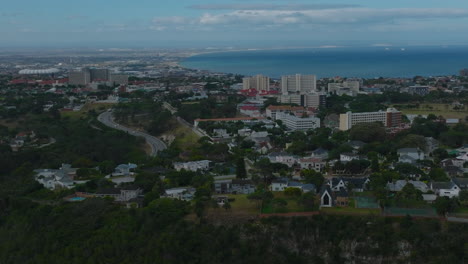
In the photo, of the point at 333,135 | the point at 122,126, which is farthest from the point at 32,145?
the point at 333,135

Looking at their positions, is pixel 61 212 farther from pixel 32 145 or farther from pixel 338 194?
pixel 32 145

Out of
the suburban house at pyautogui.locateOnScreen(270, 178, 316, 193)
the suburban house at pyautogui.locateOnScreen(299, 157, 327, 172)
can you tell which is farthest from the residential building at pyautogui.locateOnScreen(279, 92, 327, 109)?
the suburban house at pyautogui.locateOnScreen(270, 178, 316, 193)

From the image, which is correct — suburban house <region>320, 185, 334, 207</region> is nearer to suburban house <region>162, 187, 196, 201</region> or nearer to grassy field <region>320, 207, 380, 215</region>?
grassy field <region>320, 207, 380, 215</region>

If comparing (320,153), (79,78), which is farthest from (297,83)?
(320,153)

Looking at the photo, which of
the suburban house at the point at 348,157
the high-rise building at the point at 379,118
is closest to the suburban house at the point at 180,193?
the suburban house at the point at 348,157

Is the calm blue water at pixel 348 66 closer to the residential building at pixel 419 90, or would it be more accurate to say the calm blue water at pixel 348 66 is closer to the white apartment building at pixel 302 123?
the residential building at pixel 419 90

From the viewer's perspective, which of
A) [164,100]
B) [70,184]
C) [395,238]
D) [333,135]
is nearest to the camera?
[395,238]

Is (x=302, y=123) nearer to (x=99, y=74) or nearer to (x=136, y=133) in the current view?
(x=136, y=133)
